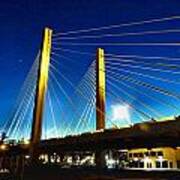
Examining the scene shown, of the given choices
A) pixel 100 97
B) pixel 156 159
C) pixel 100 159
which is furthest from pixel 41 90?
pixel 156 159

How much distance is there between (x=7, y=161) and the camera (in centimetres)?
4206

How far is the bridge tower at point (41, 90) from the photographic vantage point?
21.8 meters

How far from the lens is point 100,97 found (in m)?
23.4

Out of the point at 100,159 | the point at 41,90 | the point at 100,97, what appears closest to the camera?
the point at 41,90

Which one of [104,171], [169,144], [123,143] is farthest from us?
[104,171]

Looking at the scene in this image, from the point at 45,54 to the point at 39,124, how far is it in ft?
17.5

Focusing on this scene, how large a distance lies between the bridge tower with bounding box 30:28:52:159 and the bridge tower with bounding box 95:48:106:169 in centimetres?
348

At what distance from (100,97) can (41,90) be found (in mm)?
3882

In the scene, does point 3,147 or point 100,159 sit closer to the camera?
point 100,159

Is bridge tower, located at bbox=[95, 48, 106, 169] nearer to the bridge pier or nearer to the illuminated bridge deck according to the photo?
the bridge pier

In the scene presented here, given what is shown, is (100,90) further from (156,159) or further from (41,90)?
(156,159)

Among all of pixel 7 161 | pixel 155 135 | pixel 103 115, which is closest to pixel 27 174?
pixel 103 115

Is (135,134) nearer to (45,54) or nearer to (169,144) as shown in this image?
(169,144)

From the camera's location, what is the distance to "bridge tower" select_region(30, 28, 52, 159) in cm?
2182
